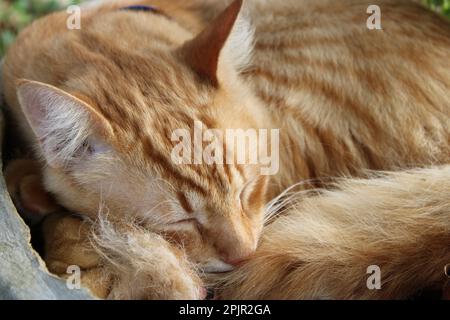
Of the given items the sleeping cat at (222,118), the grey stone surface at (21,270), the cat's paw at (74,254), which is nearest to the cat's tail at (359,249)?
the sleeping cat at (222,118)

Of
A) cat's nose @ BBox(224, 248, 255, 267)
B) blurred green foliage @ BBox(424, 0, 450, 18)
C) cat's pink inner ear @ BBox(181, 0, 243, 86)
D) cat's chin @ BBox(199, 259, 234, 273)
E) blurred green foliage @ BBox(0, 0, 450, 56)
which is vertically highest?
blurred green foliage @ BBox(0, 0, 450, 56)

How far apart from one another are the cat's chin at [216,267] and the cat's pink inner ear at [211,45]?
1.94 feet

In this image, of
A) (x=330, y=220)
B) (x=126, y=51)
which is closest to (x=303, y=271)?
(x=330, y=220)

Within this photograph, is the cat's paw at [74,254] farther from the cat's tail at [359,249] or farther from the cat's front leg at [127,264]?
the cat's tail at [359,249]

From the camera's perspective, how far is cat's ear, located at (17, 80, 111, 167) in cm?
177

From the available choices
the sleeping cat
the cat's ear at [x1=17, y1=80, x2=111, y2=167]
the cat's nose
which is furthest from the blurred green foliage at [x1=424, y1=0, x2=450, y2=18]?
the cat's ear at [x1=17, y1=80, x2=111, y2=167]

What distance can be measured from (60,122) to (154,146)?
287mm

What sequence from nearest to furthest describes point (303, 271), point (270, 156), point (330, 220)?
point (303, 271) → point (330, 220) → point (270, 156)

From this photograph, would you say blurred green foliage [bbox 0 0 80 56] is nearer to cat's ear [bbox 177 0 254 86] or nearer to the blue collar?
the blue collar

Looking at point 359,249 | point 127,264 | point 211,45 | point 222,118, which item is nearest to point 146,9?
point 211,45

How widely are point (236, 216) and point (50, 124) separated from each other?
0.62 metres

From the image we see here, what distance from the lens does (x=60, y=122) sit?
1.82 metres

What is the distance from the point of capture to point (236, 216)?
1.91 metres

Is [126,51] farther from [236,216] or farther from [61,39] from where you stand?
[236,216]
